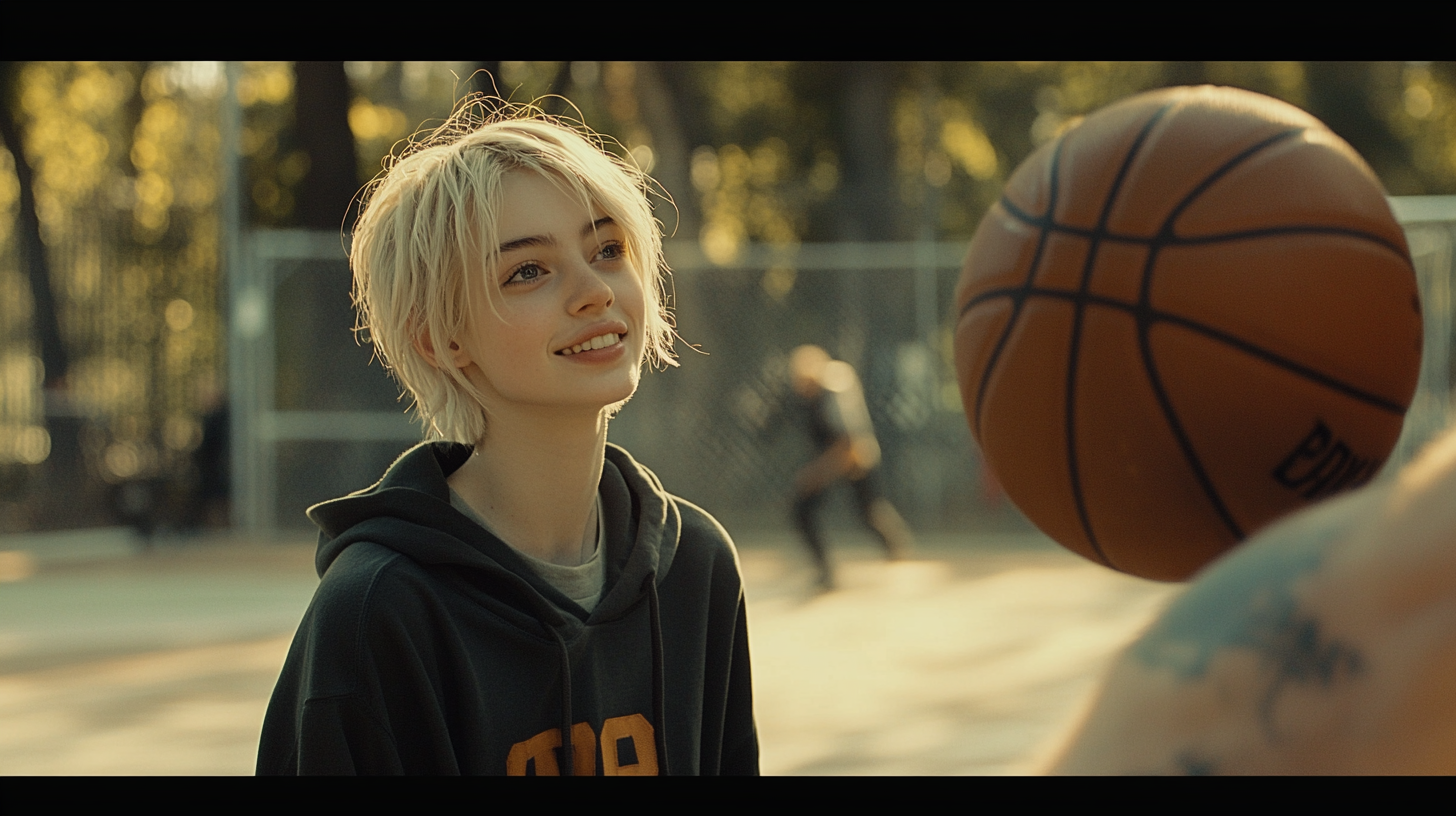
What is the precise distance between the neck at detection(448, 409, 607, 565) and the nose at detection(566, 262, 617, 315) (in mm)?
181

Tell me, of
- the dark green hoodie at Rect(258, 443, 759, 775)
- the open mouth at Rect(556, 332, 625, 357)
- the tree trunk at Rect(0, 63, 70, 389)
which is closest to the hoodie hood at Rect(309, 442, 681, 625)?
the dark green hoodie at Rect(258, 443, 759, 775)

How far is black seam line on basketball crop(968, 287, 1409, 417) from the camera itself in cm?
212

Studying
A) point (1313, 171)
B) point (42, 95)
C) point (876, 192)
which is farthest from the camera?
point (42, 95)

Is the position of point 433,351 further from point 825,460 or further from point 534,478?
point 825,460

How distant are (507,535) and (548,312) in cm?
37

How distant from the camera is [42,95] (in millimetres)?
23828

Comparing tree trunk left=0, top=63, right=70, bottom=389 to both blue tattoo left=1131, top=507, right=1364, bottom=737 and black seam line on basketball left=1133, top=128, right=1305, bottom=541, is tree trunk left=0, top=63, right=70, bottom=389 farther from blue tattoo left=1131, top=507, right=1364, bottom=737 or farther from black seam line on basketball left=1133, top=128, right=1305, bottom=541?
blue tattoo left=1131, top=507, right=1364, bottom=737

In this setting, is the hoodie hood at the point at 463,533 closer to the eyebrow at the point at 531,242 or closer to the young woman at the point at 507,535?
the young woman at the point at 507,535

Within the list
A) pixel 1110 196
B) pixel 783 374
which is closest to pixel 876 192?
pixel 783 374

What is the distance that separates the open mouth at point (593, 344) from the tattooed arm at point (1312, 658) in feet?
4.62

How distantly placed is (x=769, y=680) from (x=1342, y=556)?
7086mm

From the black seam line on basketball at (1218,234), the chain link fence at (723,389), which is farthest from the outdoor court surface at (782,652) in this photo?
the black seam line on basketball at (1218,234)

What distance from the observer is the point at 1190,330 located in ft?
7.33
